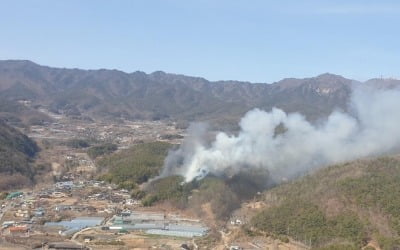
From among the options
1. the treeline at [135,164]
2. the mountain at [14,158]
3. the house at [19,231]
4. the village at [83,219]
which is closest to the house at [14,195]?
the village at [83,219]

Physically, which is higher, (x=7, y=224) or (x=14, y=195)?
(x=14, y=195)

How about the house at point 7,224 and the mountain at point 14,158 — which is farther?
the mountain at point 14,158

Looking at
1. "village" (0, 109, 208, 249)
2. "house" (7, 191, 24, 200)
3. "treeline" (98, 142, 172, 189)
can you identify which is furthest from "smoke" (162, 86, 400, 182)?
"house" (7, 191, 24, 200)

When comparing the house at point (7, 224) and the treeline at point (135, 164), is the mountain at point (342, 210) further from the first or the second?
the house at point (7, 224)

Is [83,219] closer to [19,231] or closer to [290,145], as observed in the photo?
[19,231]

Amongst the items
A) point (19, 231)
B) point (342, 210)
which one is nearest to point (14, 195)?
point (19, 231)

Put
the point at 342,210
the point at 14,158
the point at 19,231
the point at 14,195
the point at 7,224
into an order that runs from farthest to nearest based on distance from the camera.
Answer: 1. the point at 14,158
2. the point at 14,195
3. the point at 7,224
4. the point at 19,231
5. the point at 342,210
